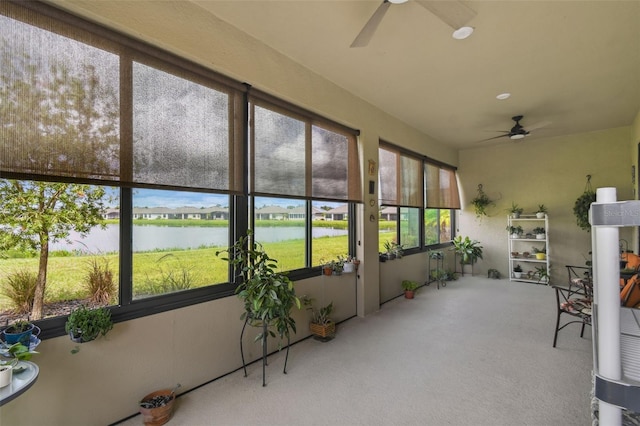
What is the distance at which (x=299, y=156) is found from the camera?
320 centimetres

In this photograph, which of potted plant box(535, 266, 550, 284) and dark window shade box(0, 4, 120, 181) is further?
potted plant box(535, 266, 550, 284)

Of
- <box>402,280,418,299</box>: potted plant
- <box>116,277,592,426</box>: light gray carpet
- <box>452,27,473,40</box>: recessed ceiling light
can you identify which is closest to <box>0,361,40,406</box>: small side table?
<box>116,277,592,426</box>: light gray carpet

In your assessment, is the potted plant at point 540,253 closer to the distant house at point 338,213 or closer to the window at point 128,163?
the distant house at point 338,213

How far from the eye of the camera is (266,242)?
3.05m

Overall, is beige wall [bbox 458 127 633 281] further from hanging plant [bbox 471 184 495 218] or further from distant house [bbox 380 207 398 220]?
distant house [bbox 380 207 398 220]

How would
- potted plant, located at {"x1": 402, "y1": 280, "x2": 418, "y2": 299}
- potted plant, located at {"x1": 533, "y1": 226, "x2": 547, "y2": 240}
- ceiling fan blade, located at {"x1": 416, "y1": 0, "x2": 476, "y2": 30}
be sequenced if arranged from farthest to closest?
potted plant, located at {"x1": 533, "y1": 226, "x2": 547, "y2": 240} < potted plant, located at {"x1": 402, "y1": 280, "x2": 418, "y2": 299} < ceiling fan blade, located at {"x1": 416, "y1": 0, "x2": 476, "y2": 30}

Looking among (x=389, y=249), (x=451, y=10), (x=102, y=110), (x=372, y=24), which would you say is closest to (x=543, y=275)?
(x=389, y=249)

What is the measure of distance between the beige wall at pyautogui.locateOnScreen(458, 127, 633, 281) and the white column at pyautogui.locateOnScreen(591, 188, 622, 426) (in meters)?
6.16

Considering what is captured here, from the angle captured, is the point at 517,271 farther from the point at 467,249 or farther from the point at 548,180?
the point at 548,180

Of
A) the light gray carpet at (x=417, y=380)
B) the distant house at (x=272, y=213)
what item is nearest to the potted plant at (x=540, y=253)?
the light gray carpet at (x=417, y=380)

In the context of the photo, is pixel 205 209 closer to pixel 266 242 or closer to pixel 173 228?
pixel 173 228

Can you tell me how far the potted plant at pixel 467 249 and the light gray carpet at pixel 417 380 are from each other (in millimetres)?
2545

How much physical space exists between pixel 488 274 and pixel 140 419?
6.53 metres

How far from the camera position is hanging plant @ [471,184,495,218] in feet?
21.4
